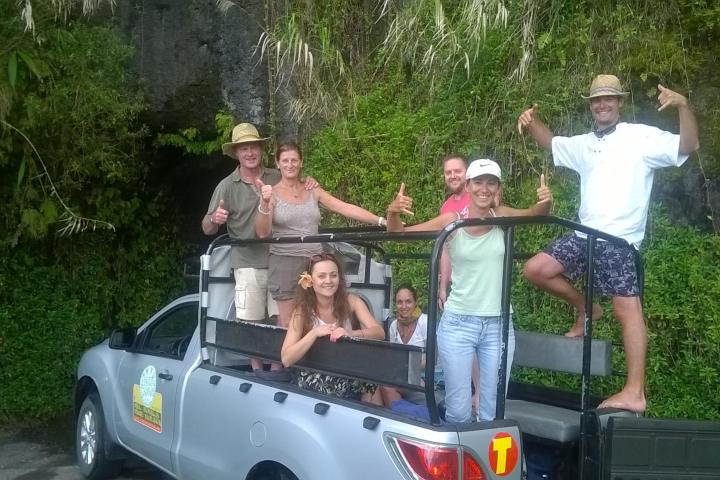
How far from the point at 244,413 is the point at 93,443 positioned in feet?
8.39

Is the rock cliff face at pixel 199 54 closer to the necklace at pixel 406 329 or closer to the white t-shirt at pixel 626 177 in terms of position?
the necklace at pixel 406 329

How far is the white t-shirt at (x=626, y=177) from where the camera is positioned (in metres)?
3.95

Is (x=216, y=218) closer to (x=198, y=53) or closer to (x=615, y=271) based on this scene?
(x=615, y=271)

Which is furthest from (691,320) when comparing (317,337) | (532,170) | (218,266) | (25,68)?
(25,68)

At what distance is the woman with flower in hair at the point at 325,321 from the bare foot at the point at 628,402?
1.10 metres

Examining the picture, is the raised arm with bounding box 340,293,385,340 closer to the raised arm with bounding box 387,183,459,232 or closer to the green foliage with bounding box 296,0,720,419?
the raised arm with bounding box 387,183,459,232

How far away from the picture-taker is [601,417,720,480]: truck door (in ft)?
10.3

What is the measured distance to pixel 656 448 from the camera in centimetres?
317

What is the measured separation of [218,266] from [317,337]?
1.33m

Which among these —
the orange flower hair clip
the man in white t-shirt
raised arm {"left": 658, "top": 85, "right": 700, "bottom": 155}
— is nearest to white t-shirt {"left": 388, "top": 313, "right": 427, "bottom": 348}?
the man in white t-shirt

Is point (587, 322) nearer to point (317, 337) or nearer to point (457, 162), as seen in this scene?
point (317, 337)

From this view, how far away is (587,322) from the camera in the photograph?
134 inches

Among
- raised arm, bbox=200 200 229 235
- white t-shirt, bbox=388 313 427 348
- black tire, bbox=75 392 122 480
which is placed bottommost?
black tire, bbox=75 392 122 480

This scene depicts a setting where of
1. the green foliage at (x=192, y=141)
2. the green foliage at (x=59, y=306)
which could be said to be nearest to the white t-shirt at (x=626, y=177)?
the green foliage at (x=192, y=141)
